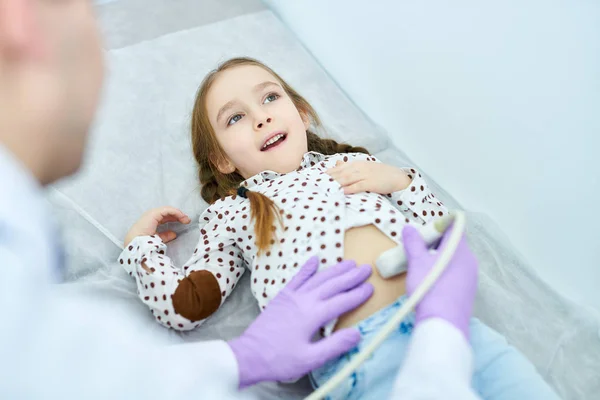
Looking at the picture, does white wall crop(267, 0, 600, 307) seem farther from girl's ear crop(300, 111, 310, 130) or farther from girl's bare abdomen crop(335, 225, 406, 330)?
girl's bare abdomen crop(335, 225, 406, 330)

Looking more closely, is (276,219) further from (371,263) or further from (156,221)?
(156,221)

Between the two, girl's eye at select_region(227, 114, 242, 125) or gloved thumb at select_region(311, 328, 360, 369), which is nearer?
gloved thumb at select_region(311, 328, 360, 369)

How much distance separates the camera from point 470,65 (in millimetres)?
1396

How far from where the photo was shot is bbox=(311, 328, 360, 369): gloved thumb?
85 cm

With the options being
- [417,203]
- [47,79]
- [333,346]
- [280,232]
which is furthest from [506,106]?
[47,79]

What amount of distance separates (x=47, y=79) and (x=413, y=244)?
57 centimetres

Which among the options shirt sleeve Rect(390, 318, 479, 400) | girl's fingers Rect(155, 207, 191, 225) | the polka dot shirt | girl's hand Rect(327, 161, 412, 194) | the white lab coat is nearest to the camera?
the white lab coat

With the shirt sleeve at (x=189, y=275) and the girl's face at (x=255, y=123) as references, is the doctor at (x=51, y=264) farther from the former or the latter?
the girl's face at (x=255, y=123)

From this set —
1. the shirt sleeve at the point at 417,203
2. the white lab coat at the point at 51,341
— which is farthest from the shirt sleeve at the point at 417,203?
the white lab coat at the point at 51,341

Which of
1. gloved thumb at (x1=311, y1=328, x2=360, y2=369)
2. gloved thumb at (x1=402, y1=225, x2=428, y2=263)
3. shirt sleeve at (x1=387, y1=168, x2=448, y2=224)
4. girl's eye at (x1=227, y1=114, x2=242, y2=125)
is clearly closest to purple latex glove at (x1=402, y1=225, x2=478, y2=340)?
gloved thumb at (x1=402, y1=225, x2=428, y2=263)

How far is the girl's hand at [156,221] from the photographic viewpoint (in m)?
1.19

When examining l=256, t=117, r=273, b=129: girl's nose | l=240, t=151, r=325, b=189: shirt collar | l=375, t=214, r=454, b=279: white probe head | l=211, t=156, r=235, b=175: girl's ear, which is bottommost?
l=211, t=156, r=235, b=175: girl's ear

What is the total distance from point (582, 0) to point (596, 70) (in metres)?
0.17

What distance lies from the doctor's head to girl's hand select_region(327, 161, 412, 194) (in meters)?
0.58
